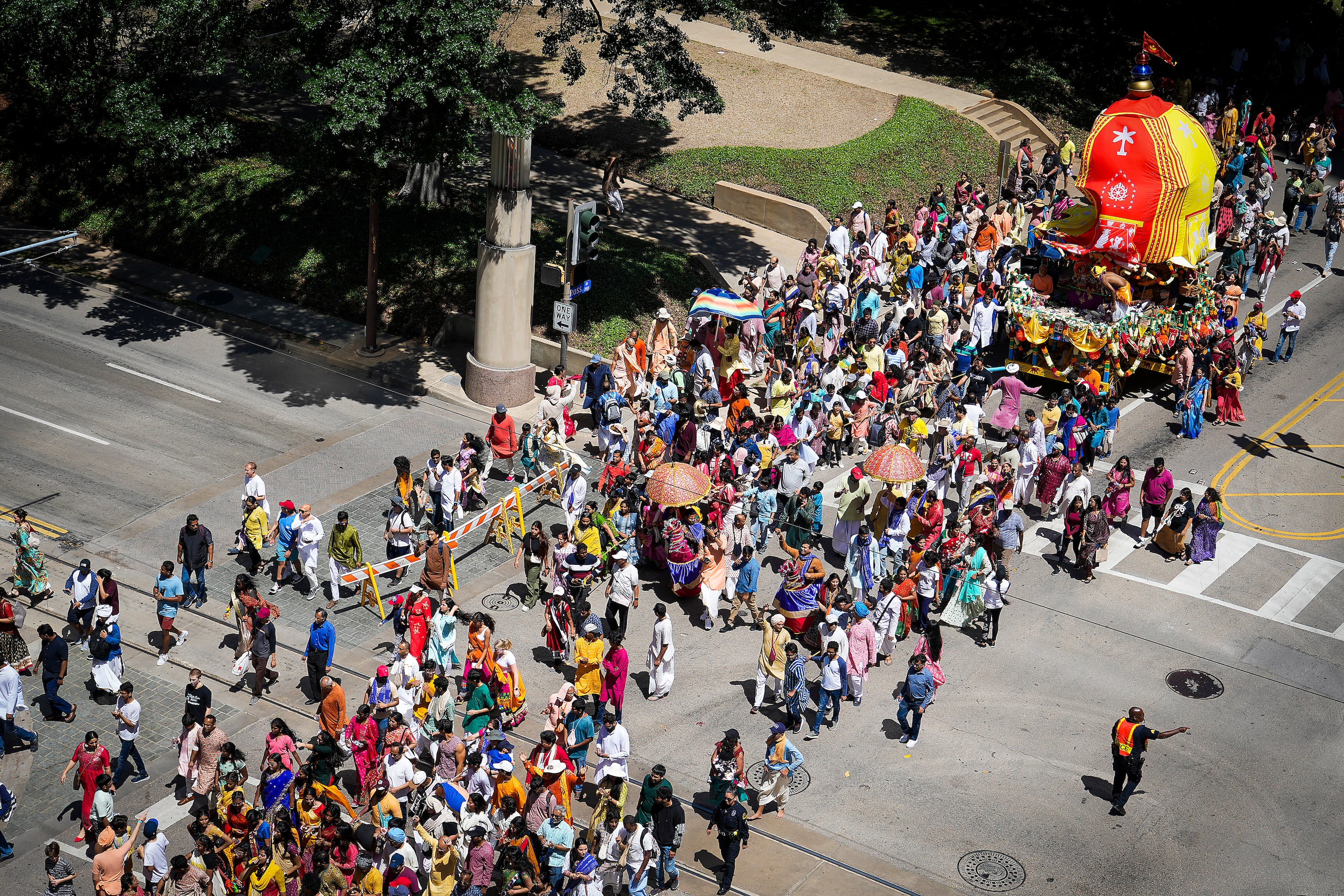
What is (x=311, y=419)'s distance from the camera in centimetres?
2528

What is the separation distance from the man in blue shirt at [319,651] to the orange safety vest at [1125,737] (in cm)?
974

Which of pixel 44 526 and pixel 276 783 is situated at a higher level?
pixel 276 783

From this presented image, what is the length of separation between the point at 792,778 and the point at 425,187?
18.5 m

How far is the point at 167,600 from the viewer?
18531 mm

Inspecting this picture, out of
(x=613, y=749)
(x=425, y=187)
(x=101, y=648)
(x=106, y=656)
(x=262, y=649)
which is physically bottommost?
(x=106, y=656)

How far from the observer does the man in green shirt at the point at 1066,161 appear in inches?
1393

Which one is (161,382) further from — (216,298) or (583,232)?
(583,232)

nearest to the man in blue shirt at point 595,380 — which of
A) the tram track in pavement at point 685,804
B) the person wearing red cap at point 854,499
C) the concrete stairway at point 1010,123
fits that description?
the person wearing red cap at point 854,499

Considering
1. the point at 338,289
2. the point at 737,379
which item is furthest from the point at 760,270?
the point at 338,289

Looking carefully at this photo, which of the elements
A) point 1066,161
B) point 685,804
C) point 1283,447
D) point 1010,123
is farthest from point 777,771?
point 1010,123

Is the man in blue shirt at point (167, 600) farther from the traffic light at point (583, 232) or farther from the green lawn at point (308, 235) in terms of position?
the green lawn at point (308, 235)

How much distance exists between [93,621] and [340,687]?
4.05 meters

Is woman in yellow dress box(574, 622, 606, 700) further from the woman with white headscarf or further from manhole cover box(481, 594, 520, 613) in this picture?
the woman with white headscarf

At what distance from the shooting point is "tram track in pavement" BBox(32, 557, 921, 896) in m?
15.4
